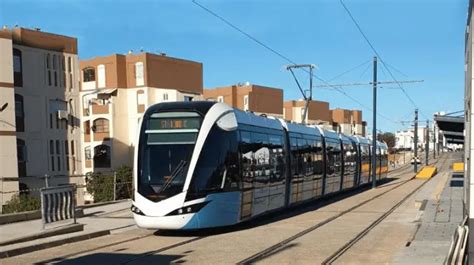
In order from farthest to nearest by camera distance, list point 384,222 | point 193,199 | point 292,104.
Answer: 1. point 292,104
2. point 384,222
3. point 193,199

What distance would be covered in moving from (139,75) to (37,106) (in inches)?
1060

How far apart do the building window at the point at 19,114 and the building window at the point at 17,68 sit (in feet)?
2.66

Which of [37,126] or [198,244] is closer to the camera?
[198,244]

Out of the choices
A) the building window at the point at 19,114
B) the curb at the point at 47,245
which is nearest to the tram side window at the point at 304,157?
the curb at the point at 47,245

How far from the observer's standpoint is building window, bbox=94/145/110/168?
193 ft

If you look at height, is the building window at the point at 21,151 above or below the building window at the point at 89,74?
below

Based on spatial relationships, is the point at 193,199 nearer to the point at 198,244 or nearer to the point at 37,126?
the point at 198,244

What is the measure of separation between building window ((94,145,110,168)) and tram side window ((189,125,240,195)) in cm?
4676

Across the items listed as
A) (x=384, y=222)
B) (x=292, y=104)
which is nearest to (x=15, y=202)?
(x=384, y=222)

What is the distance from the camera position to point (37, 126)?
35438 millimetres

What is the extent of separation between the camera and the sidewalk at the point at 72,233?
1123 centimetres

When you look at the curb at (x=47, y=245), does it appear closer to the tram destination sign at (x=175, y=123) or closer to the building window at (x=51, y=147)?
the tram destination sign at (x=175, y=123)

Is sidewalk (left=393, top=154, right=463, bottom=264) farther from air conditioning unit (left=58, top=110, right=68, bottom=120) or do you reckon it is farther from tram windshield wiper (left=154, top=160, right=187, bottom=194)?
air conditioning unit (left=58, top=110, right=68, bottom=120)

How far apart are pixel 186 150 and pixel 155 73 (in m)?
50.1
